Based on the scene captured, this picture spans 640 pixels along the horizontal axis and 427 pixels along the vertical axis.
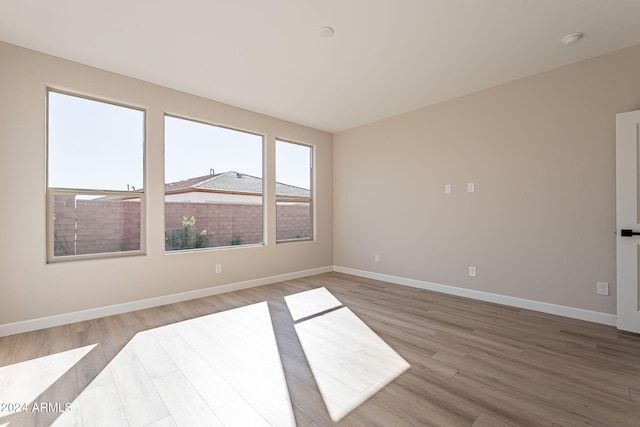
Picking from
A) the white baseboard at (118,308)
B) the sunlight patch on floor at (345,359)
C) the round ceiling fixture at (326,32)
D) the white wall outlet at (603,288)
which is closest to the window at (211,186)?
the white baseboard at (118,308)

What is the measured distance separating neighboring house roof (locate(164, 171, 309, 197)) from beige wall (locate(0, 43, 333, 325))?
0.28 meters

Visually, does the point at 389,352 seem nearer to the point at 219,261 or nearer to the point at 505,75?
the point at 219,261

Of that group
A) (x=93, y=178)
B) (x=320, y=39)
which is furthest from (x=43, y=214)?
(x=320, y=39)

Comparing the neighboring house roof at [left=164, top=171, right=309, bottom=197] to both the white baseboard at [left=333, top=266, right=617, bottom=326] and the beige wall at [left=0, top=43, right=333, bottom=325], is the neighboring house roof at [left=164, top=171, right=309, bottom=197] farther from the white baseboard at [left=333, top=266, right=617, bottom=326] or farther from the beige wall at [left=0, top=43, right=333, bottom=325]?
the white baseboard at [left=333, top=266, right=617, bottom=326]

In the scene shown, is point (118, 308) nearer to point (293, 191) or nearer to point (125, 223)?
point (125, 223)

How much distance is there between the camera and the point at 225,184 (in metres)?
4.36

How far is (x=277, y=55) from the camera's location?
2982mm

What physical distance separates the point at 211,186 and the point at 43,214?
1814 millimetres

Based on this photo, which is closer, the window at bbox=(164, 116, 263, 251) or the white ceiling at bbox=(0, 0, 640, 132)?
the white ceiling at bbox=(0, 0, 640, 132)

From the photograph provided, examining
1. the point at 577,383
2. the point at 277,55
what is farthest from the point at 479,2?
the point at 577,383

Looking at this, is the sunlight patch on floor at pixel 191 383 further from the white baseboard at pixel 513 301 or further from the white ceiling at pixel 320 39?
the white ceiling at pixel 320 39

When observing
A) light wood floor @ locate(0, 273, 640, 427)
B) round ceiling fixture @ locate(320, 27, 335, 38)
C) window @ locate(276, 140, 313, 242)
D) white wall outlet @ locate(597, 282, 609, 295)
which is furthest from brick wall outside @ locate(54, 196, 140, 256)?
white wall outlet @ locate(597, 282, 609, 295)

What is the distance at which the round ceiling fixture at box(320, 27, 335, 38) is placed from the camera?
8.36ft

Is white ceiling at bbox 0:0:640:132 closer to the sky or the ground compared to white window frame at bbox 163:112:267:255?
closer to the sky
